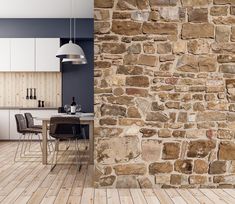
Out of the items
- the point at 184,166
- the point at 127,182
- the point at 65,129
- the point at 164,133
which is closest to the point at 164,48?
the point at 164,133

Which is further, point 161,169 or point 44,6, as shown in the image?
point 44,6

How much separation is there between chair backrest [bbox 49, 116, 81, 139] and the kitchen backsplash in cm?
305

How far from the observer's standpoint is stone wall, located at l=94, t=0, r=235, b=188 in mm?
4238

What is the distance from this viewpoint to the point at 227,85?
428 cm

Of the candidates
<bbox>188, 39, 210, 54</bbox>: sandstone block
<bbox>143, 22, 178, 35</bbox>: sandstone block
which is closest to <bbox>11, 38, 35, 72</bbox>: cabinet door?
<bbox>143, 22, 178, 35</bbox>: sandstone block

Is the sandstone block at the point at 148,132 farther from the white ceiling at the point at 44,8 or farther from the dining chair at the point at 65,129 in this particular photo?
the white ceiling at the point at 44,8

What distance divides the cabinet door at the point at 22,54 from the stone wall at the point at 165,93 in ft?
15.7

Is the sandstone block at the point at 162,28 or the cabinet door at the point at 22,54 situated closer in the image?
the sandstone block at the point at 162,28

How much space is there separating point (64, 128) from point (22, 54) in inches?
134

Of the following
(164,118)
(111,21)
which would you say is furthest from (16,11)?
(164,118)

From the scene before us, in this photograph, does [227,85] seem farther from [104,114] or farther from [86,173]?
[86,173]

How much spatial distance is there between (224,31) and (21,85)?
19.4 feet

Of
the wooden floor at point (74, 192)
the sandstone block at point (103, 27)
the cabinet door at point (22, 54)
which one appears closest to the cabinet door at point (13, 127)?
the cabinet door at point (22, 54)

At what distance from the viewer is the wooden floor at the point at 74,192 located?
3.72m
